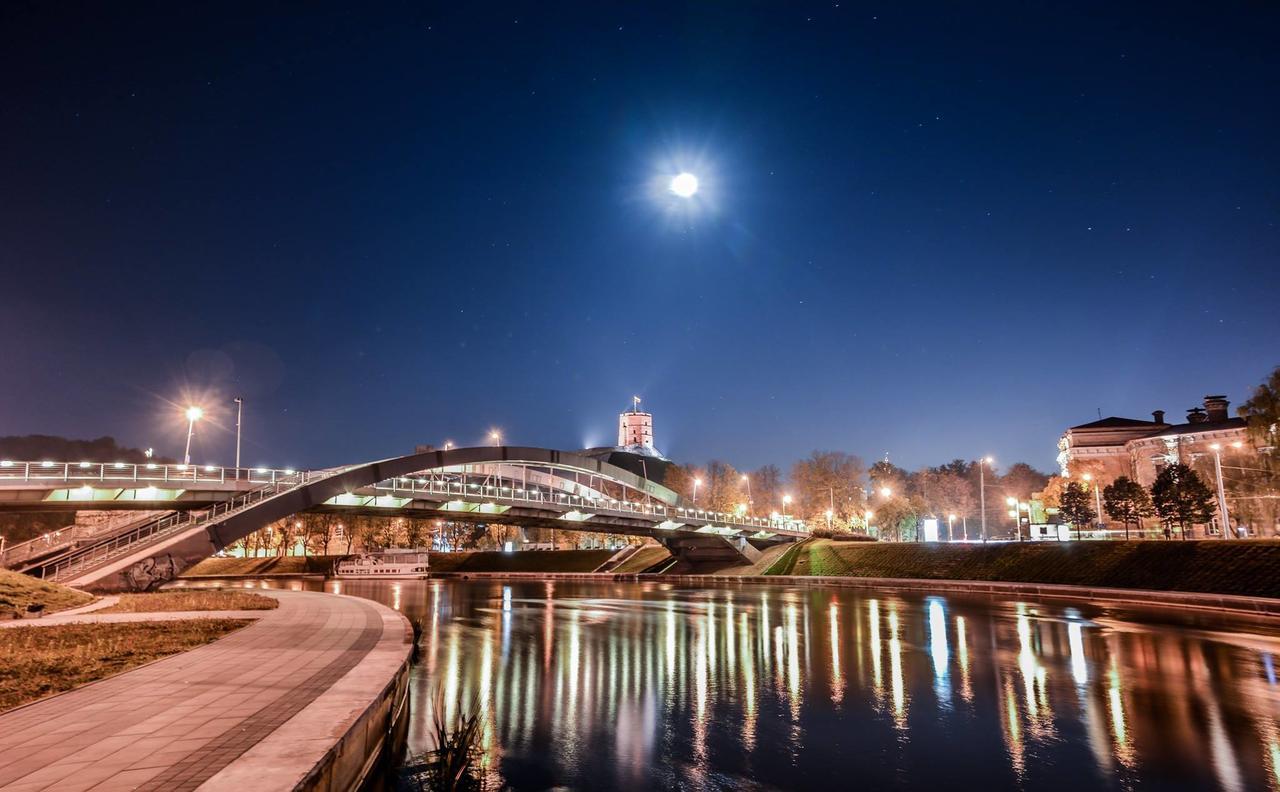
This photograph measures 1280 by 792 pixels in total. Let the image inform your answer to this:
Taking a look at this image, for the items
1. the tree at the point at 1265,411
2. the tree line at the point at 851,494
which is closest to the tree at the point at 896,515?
the tree line at the point at 851,494

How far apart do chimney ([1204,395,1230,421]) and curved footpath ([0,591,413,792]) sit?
11008 centimetres

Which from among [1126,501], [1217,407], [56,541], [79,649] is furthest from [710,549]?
[79,649]

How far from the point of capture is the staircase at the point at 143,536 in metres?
36.6

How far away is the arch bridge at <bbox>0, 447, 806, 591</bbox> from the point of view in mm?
37844

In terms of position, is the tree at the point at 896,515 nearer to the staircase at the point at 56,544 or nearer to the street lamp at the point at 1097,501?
the street lamp at the point at 1097,501

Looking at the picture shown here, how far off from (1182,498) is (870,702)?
4990 cm

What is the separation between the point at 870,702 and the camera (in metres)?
14.9

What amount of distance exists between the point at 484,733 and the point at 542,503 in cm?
5117

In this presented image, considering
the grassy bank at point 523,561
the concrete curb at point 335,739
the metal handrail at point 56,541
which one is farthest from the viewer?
the grassy bank at point 523,561

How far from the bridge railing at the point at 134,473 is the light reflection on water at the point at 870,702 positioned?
24.1 meters

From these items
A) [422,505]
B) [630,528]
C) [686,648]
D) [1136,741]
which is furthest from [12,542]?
[1136,741]

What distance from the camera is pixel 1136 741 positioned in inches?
466

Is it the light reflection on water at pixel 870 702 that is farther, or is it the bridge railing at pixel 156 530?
the bridge railing at pixel 156 530

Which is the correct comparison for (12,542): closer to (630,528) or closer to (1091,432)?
(630,528)
